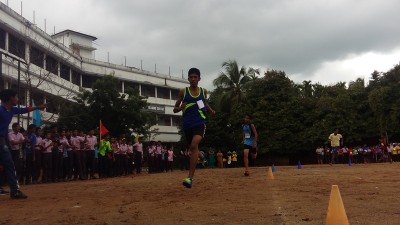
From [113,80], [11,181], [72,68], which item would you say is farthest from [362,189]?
[72,68]

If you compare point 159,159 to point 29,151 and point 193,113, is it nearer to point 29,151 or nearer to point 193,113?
point 29,151

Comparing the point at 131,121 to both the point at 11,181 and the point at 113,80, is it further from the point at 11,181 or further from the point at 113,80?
the point at 11,181

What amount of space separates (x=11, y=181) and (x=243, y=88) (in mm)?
38006

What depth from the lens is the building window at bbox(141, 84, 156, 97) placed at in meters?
53.9

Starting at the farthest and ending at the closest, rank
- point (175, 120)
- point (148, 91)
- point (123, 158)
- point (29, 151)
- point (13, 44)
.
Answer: point (175, 120)
point (148, 91)
point (13, 44)
point (123, 158)
point (29, 151)

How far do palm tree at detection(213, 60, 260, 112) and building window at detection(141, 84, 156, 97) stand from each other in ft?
39.4

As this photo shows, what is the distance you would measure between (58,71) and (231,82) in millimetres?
18643

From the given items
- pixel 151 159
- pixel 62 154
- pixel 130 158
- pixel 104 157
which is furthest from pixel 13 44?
pixel 62 154

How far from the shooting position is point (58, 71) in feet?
111

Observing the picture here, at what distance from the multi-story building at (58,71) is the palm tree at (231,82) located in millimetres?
7851

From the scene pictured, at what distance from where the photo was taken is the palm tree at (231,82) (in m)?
43.8

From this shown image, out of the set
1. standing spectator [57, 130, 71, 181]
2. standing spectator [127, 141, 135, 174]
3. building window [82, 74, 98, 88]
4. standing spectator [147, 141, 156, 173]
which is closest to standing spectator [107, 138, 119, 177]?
standing spectator [127, 141, 135, 174]

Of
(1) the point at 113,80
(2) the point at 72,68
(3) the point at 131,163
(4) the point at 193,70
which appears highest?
(2) the point at 72,68

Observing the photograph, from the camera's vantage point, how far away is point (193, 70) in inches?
304
